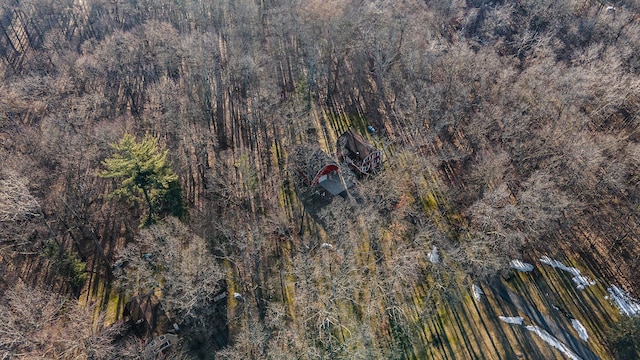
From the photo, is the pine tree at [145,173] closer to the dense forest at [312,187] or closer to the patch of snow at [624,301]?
the dense forest at [312,187]

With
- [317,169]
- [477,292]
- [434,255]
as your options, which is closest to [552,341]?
[477,292]

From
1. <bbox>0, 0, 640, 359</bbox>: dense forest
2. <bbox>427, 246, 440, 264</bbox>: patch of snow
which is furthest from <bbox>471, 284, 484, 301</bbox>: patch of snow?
<bbox>427, 246, 440, 264</bbox>: patch of snow

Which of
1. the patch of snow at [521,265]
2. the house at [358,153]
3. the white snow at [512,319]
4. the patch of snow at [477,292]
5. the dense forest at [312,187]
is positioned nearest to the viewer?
the dense forest at [312,187]

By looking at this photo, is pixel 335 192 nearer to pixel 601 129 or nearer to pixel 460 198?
pixel 460 198

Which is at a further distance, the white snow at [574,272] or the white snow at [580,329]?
the white snow at [574,272]

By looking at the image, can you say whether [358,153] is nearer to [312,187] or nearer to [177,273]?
[312,187]

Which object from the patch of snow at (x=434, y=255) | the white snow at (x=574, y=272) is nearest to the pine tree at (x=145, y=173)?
the patch of snow at (x=434, y=255)
